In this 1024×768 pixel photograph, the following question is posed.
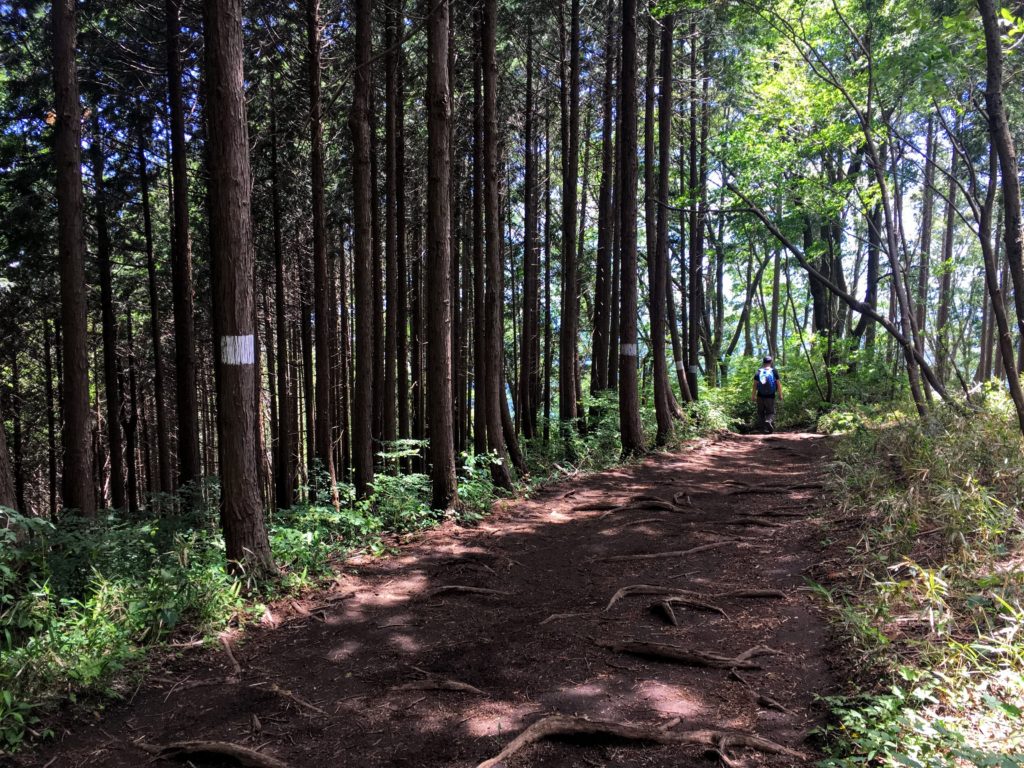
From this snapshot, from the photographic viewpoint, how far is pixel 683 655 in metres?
3.77

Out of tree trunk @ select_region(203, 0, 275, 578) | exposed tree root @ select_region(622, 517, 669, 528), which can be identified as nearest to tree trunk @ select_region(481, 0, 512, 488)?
exposed tree root @ select_region(622, 517, 669, 528)

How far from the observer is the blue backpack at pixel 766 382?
15367 mm

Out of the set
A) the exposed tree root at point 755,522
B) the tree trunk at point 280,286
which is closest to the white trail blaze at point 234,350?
the exposed tree root at point 755,522

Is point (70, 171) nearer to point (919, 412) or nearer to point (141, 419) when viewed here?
point (919, 412)

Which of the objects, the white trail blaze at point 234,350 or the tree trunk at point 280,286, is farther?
the tree trunk at point 280,286

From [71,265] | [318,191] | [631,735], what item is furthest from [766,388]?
[71,265]

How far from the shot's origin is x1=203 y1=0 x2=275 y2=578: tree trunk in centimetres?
519

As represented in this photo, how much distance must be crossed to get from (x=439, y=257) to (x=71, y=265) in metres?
5.04

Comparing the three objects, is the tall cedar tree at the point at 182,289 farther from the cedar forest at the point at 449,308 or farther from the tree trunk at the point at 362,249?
the tree trunk at the point at 362,249

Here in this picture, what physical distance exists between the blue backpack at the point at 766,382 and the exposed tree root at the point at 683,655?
41.7 ft

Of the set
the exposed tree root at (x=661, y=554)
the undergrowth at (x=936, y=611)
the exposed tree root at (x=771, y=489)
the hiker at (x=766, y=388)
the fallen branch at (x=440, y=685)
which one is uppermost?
the hiker at (x=766, y=388)

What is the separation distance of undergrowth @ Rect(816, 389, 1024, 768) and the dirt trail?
0.94 ft

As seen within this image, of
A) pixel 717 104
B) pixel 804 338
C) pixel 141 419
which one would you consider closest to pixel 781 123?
pixel 717 104

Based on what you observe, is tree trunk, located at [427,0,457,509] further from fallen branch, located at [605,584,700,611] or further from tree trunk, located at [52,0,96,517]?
tree trunk, located at [52,0,96,517]
